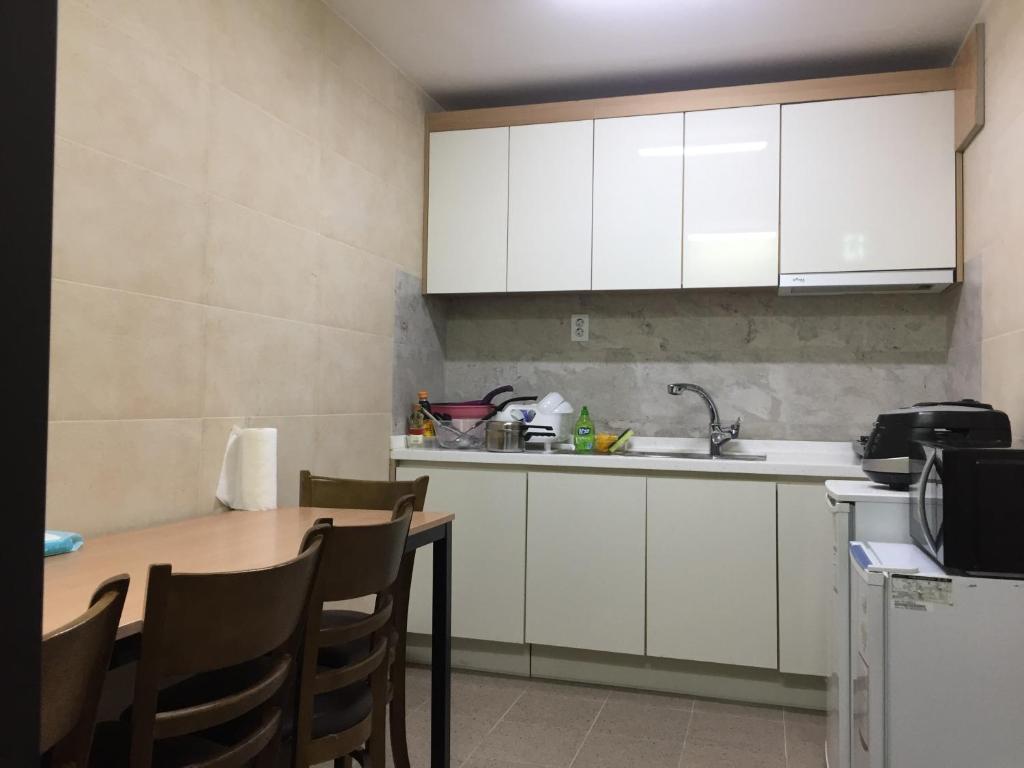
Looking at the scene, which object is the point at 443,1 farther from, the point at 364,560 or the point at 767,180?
the point at 364,560

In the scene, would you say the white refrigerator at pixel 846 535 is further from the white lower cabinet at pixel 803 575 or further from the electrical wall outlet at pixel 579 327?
the electrical wall outlet at pixel 579 327

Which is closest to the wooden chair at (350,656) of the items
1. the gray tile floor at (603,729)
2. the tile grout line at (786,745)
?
the gray tile floor at (603,729)

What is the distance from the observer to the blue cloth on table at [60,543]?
1.60 metres

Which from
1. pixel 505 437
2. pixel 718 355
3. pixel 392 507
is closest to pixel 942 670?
pixel 392 507

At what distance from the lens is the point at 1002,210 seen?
256 cm

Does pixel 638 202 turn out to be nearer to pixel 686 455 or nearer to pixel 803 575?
pixel 686 455

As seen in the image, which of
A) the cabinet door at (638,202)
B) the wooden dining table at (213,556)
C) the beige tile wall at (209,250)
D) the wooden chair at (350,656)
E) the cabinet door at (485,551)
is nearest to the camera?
the wooden dining table at (213,556)

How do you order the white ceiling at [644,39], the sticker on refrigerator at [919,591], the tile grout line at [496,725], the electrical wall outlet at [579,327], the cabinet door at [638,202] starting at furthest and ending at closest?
the electrical wall outlet at [579,327], the cabinet door at [638,202], the white ceiling at [644,39], the tile grout line at [496,725], the sticker on refrigerator at [919,591]

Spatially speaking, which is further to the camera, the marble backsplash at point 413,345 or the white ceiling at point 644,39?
the marble backsplash at point 413,345

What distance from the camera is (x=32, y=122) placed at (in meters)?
0.35

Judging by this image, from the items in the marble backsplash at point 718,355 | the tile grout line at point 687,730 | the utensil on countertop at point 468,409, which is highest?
the marble backsplash at point 718,355

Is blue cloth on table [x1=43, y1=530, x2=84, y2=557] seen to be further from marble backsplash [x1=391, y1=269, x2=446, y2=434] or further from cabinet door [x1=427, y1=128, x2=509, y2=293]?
cabinet door [x1=427, y1=128, x2=509, y2=293]

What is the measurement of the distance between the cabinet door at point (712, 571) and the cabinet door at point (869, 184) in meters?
0.98

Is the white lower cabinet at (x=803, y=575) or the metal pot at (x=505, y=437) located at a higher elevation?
the metal pot at (x=505, y=437)
